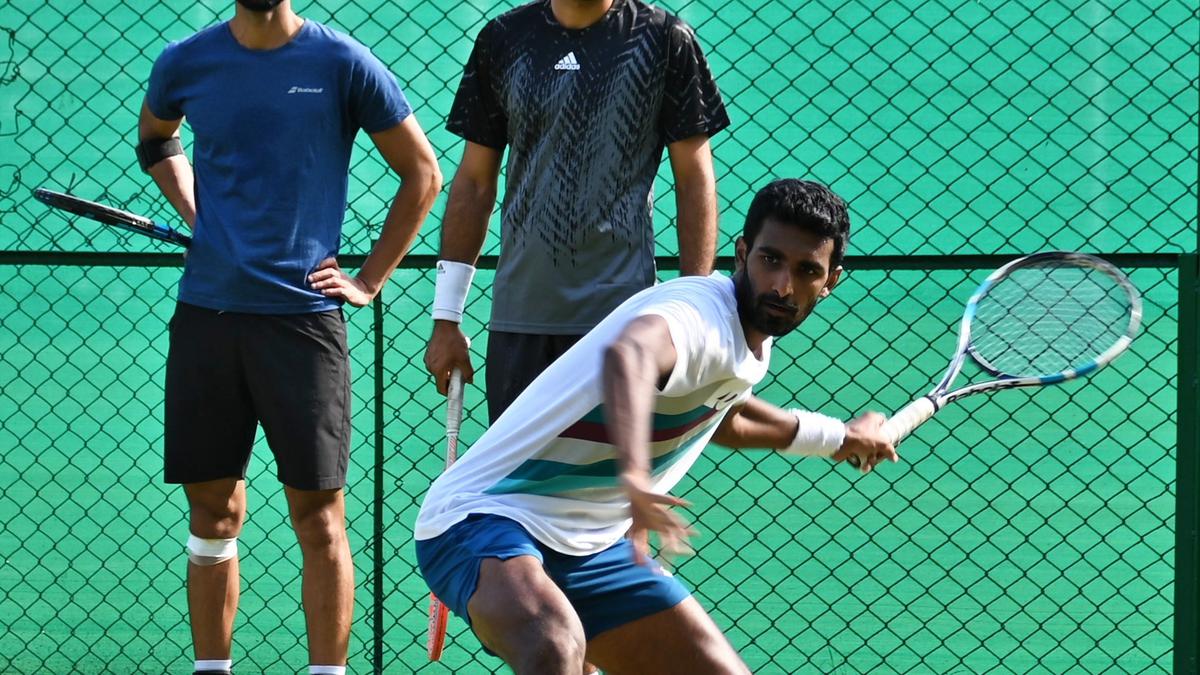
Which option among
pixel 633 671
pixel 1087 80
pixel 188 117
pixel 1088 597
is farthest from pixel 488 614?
pixel 1087 80

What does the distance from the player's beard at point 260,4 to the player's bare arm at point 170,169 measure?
0.39 metres

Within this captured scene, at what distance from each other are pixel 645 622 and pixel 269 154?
4.59ft

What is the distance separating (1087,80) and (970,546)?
129cm

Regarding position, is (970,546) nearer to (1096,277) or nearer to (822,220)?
(1096,277)

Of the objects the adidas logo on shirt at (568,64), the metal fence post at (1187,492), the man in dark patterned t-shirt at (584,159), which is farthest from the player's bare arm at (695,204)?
the metal fence post at (1187,492)

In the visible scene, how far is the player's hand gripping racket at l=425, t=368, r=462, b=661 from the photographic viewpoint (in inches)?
127

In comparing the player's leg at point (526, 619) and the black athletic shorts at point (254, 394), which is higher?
the player's leg at point (526, 619)

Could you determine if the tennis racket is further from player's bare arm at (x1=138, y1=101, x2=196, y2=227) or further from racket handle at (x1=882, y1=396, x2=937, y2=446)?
racket handle at (x1=882, y1=396, x2=937, y2=446)

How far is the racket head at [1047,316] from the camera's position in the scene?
3.27 meters

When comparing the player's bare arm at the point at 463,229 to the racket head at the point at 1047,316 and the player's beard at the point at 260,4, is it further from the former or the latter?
the racket head at the point at 1047,316

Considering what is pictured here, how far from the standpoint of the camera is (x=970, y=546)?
159 inches

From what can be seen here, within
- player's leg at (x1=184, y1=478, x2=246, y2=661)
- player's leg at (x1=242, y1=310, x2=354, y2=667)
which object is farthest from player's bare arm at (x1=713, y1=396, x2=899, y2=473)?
player's leg at (x1=184, y1=478, x2=246, y2=661)

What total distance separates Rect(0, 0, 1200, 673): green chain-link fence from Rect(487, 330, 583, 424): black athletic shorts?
33.3 inches

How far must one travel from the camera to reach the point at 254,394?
3320 mm
